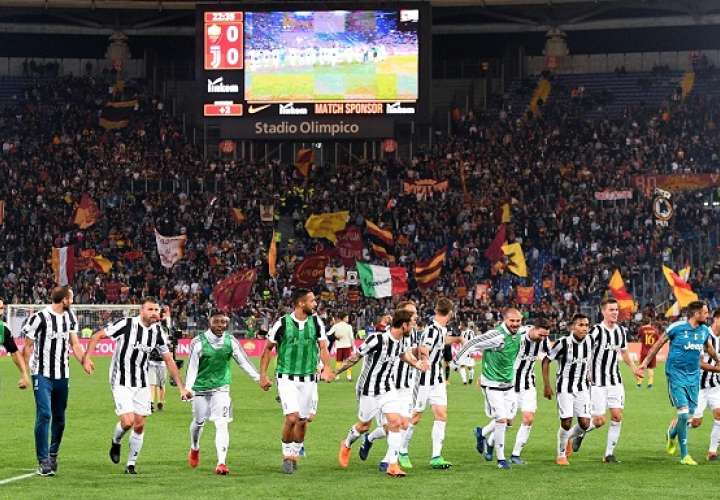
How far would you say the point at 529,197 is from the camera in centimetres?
6103

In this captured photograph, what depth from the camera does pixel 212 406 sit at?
18953 mm

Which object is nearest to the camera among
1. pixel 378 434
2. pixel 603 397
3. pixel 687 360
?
pixel 378 434

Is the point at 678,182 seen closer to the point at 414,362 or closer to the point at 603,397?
the point at 603,397

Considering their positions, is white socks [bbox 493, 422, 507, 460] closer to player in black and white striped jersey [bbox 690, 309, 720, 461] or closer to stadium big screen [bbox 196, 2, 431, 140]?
player in black and white striped jersey [bbox 690, 309, 720, 461]

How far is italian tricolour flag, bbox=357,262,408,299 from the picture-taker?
54312mm

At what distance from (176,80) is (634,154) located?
899 inches

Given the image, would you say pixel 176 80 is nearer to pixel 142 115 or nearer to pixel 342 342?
pixel 142 115

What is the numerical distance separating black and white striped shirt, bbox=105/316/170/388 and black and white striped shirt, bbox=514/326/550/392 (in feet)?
16.9

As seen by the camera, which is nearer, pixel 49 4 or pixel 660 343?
pixel 660 343

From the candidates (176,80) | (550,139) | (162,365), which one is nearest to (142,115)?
(176,80)

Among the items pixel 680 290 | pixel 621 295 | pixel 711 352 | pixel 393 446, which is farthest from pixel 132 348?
pixel 621 295

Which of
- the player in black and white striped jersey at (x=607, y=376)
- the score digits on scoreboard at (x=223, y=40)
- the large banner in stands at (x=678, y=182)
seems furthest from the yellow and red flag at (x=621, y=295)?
the player in black and white striped jersey at (x=607, y=376)

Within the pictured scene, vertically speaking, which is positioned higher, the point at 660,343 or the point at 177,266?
the point at 660,343

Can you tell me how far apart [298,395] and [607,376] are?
4.76 m
